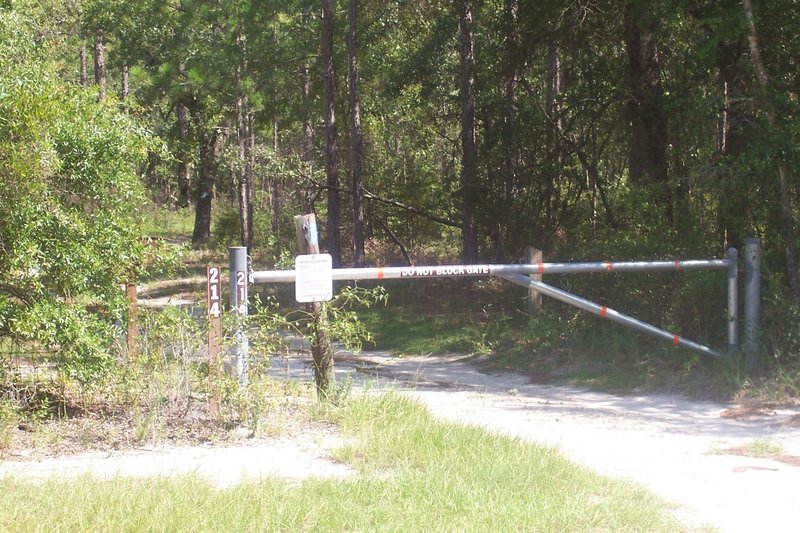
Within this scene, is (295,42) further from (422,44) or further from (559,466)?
(559,466)

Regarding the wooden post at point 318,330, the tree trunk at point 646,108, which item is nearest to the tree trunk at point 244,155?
the tree trunk at point 646,108

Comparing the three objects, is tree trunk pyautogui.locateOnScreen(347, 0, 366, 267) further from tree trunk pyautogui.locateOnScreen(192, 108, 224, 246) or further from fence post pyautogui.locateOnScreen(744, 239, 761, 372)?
tree trunk pyautogui.locateOnScreen(192, 108, 224, 246)

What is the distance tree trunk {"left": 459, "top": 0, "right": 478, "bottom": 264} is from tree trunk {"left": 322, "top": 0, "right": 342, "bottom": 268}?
10.9 feet

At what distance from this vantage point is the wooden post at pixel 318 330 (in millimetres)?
8273

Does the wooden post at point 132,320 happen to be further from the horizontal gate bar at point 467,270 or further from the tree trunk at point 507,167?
the tree trunk at point 507,167

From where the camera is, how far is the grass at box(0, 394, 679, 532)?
5.28 meters

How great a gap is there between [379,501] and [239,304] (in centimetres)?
291

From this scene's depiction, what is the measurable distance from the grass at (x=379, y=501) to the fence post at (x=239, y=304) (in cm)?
147

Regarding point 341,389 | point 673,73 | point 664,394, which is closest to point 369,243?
point 673,73

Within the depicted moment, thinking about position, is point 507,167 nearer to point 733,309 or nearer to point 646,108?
point 646,108

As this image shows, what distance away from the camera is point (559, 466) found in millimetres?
6676

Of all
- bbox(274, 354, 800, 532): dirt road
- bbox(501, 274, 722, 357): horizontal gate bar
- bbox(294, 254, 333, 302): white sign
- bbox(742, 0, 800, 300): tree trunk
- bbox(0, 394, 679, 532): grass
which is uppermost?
bbox(742, 0, 800, 300): tree trunk

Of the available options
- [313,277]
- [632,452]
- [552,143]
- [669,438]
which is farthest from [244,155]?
[632,452]

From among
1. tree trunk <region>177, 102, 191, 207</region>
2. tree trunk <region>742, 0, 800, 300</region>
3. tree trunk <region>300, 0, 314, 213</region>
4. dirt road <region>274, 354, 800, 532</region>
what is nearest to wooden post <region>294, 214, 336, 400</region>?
dirt road <region>274, 354, 800, 532</region>
